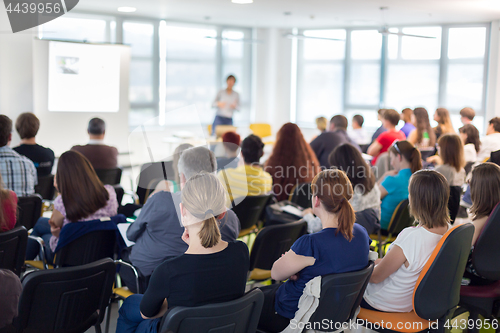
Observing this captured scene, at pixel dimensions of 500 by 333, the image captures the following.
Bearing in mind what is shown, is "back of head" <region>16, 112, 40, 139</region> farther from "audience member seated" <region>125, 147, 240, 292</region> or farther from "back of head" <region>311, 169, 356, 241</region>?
"back of head" <region>311, 169, 356, 241</region>

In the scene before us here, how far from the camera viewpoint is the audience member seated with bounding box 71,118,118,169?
4785 millimetres

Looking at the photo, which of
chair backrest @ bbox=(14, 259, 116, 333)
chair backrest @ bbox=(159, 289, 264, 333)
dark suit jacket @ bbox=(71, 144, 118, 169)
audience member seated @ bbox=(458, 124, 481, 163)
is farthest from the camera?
audience member seated @ bbox=(458, 124, 481, 163)

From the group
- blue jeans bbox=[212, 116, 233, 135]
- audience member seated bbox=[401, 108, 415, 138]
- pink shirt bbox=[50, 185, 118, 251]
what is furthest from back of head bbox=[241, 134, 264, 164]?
blue jeans bbox=[212, 116, 233, 135]

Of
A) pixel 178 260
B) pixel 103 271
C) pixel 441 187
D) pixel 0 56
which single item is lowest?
pixel 103 271

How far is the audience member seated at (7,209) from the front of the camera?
8.65 feet

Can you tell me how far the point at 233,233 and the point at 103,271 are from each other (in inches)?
29.6

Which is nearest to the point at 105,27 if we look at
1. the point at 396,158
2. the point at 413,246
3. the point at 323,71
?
the point at 323,71

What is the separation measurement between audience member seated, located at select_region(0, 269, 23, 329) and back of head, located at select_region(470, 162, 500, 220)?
242 centimetres

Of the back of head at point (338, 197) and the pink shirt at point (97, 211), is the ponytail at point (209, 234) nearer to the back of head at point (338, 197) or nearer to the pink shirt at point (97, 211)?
the back of head at point (338, 197)

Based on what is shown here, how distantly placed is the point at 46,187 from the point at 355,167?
2.99 meters

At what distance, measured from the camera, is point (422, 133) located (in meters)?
6.43

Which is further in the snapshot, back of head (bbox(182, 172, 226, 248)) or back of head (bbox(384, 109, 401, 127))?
back of head (bbox(384, 109, 401, 127))

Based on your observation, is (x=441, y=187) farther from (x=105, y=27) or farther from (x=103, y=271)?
(x=105, y=27)

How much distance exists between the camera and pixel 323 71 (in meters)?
11.8
